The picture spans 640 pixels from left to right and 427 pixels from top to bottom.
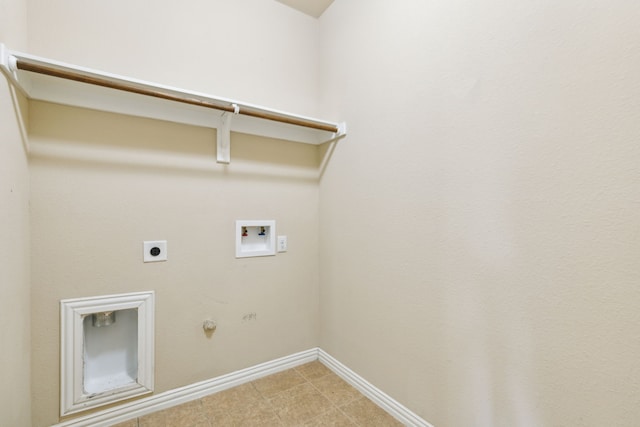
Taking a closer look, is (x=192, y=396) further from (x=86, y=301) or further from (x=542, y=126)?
(x=542, y=126)

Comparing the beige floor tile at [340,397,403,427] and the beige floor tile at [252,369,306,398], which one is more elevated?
the beige floor tile at [252,369,306,398]

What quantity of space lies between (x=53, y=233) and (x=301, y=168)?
4.55ft

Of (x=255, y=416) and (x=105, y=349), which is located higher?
(x=105, y=349)

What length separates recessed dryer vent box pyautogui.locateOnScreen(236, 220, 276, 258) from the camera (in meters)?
1.80

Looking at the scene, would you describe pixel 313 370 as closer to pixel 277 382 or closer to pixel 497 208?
pixel 277 382

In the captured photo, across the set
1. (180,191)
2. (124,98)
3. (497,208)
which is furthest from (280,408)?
(124,98)

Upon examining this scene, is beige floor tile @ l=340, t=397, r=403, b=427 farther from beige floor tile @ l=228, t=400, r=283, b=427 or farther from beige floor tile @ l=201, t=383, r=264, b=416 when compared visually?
beige floor tile @ l=201, t=383, r=264, b=416

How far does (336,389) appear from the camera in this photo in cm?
175

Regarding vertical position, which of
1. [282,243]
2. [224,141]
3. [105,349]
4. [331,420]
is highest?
[224,141]

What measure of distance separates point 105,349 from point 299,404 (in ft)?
3.59

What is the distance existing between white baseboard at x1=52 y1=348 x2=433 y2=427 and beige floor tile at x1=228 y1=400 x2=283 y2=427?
236 mm

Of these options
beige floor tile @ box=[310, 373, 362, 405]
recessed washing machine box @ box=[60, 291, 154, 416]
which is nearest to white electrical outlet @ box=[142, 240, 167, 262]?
recessed washing machine box @ box=[60, 291, 154, 416]

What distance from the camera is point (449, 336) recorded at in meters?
1.25

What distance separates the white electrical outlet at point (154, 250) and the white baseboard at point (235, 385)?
0.75 meters
